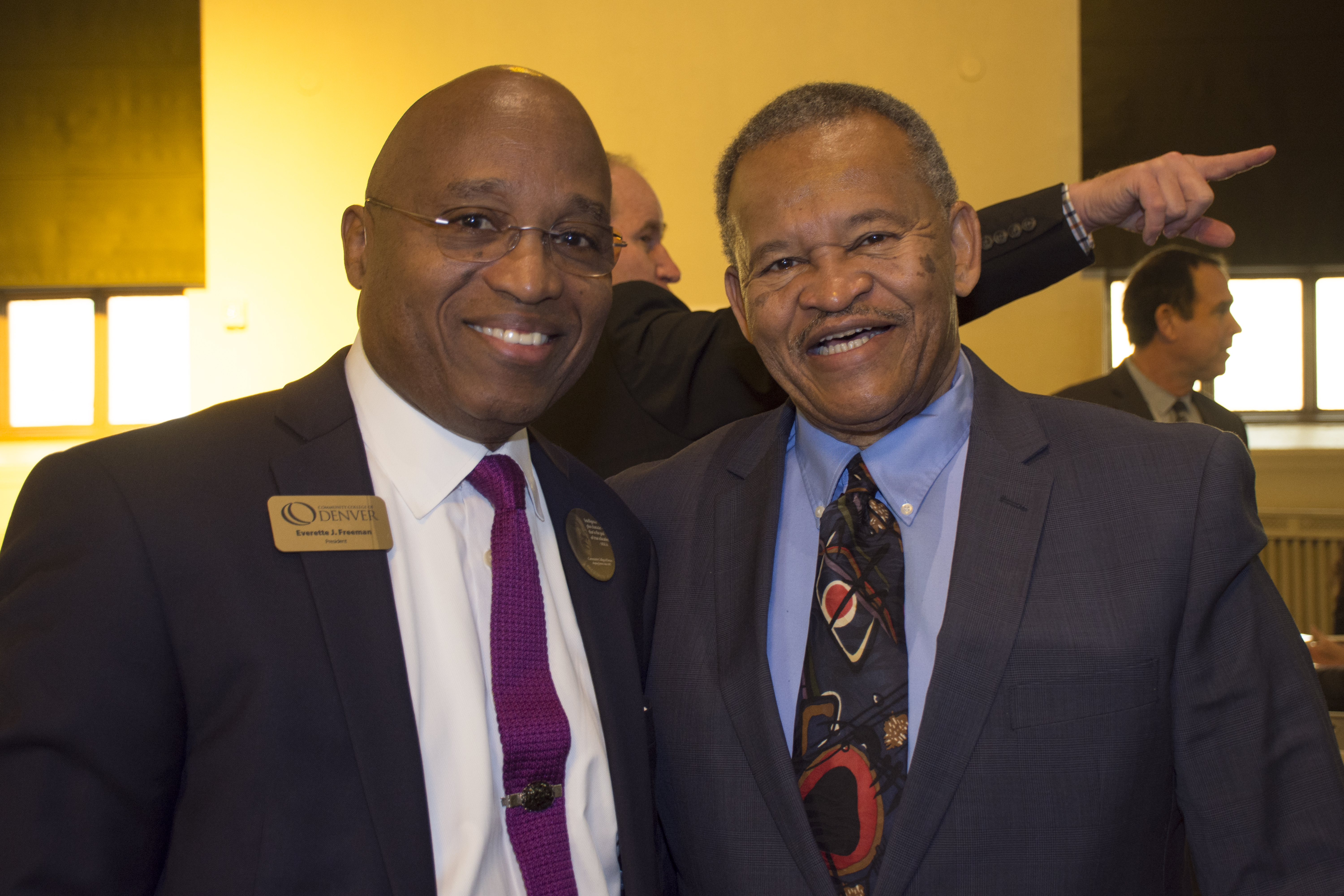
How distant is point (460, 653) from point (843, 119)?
→ 95cm

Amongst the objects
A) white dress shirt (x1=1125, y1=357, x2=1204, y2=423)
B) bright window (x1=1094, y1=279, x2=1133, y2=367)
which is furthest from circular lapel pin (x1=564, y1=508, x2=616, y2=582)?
bright window (x1=1094, y1=279, x2=1133, y2=367)

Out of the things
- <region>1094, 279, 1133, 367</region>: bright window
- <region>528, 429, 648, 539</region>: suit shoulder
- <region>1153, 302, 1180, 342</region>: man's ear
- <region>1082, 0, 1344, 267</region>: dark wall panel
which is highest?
<region>1082, 0, 1344, 267</region>: dark wall panel

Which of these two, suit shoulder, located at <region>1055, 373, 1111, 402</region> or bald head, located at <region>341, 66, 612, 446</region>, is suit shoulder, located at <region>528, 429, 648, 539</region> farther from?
suit shoulder, located at <region>1055, 373, 1111, 402</region>

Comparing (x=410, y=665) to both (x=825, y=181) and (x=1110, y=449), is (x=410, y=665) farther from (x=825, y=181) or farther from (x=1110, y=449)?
(x=1110, y=449)

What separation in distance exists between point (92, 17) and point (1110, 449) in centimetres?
724

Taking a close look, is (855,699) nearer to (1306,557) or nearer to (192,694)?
(192,694)

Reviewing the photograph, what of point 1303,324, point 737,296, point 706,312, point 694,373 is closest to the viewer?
point 737,296

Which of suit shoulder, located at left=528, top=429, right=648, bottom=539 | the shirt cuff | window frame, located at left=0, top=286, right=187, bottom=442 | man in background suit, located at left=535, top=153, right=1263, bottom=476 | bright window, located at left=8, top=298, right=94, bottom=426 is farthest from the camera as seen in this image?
bright window, located at left=8, top=298, right=94, bottom=426

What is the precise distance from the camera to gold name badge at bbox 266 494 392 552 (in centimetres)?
117

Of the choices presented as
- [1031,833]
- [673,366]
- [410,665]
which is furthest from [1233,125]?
[410,665]

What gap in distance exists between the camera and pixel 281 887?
1.05 meters

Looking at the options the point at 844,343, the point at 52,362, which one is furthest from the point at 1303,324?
the point at 52,362

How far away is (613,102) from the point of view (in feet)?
19.8

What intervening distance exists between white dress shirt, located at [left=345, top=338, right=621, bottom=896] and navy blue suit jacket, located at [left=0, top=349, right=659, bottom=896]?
0.17 feet
